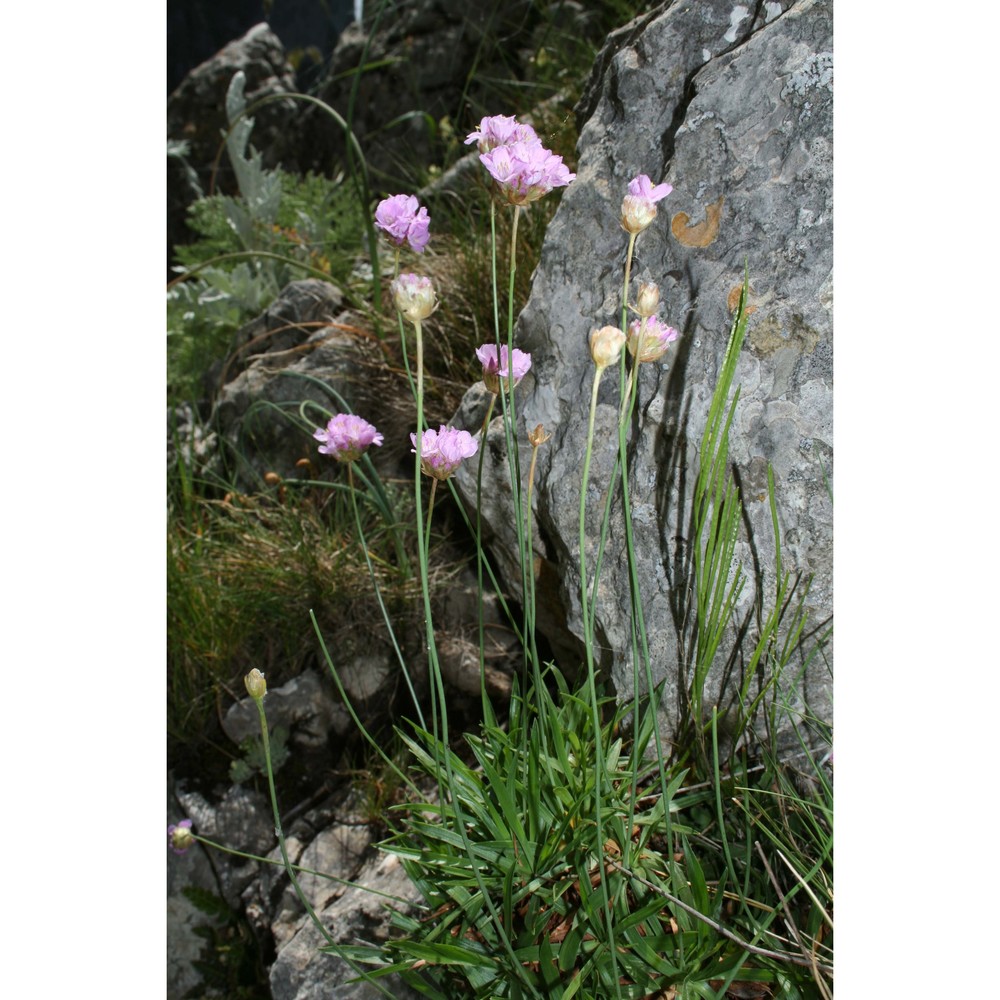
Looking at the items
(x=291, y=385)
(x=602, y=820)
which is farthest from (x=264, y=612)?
(x=602, y=820)

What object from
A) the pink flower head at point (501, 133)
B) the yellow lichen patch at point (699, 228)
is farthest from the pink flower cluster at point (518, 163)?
the yellow lichen patch at point (699, 228)

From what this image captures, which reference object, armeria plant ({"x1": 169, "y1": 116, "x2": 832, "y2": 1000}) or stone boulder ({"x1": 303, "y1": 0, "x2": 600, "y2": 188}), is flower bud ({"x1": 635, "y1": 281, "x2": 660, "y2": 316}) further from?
stone boulder ({"x1": 303, "y1": 0, "x2": 600, "y2": 188})

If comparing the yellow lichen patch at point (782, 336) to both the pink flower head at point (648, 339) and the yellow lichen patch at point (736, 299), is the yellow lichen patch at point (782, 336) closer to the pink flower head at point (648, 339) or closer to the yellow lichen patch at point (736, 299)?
the yellow lichen patch at point (736, 299)

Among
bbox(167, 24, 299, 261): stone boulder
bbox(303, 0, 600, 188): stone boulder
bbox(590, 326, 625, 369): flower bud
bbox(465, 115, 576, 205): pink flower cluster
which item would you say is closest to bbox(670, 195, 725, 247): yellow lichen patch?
bbox(465, 115, 576, 205): pink flower cluster

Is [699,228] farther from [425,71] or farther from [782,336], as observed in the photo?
[425,71]
